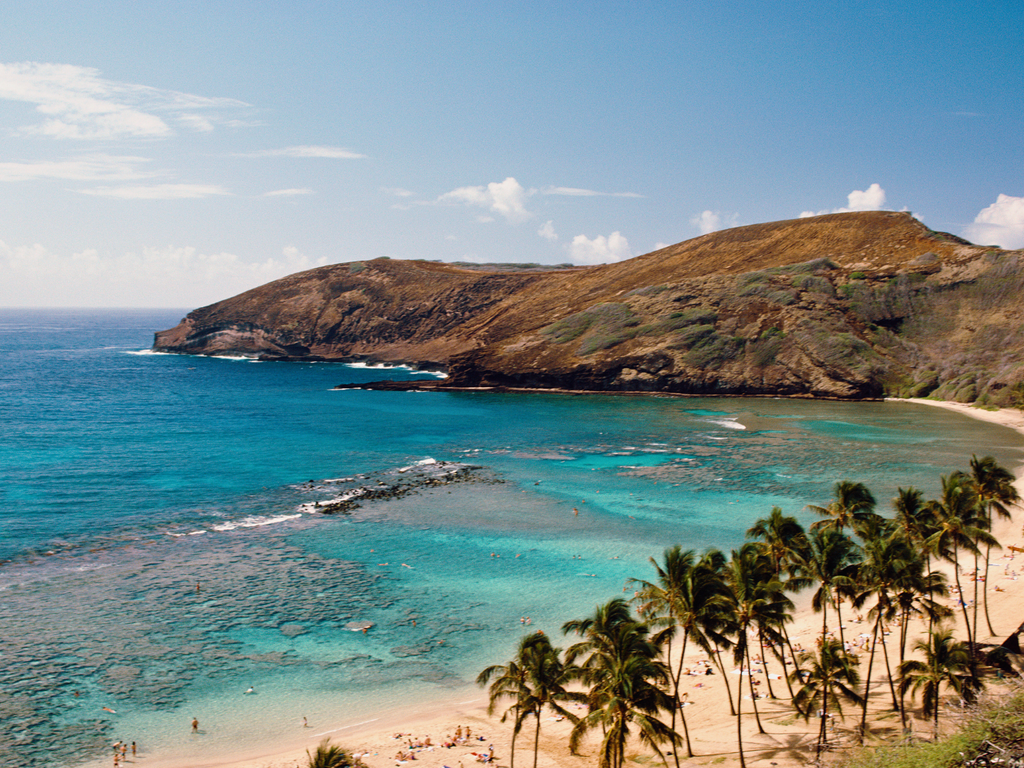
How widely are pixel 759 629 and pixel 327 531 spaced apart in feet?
124

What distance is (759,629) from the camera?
29797mm

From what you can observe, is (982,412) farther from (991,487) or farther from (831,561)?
(831,561)

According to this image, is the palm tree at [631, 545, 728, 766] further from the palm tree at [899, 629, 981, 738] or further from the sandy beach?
the palm tree at [899, 629, 981, 738]

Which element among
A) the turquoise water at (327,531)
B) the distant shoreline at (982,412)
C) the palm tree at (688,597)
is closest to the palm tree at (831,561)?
the palm tree at (688,597)

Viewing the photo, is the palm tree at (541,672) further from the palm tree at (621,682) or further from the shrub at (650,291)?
the shrub at (650,291)

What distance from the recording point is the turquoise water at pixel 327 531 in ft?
112

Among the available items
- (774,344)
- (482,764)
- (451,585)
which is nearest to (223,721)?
(482,764)

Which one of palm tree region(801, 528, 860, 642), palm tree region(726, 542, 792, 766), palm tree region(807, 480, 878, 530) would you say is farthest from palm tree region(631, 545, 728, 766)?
palm tree region(807, 480, 878, 530)

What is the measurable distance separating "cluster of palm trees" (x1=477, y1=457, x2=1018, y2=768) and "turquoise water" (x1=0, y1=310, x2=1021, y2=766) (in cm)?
1024

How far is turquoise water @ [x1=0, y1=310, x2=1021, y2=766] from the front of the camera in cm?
3406

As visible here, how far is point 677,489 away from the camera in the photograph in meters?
69.0

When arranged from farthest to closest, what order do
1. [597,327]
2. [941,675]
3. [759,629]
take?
[597,327] → [759,629] → [941,675]

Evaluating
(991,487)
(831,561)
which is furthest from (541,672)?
(991,487)

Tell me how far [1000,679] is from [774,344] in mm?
110289
